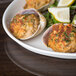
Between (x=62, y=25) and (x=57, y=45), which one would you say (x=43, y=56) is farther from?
(x=62, y=25)

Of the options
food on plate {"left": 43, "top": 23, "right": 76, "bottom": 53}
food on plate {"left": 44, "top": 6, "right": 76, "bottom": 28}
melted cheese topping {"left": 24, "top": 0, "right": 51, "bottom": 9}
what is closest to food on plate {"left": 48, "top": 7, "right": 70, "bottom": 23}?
food on plate {"left": 44, "top": 6, "right": 76, "bottom": 28}

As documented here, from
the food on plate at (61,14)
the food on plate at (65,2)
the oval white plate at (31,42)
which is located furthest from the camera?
the food on plate at (65,2)

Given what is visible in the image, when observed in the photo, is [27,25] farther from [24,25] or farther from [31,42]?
[31,42]

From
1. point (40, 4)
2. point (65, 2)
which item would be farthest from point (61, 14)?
point (40, 4)

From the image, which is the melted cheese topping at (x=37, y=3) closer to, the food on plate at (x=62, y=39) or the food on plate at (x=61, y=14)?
the food on plate at (x=61, y=14)

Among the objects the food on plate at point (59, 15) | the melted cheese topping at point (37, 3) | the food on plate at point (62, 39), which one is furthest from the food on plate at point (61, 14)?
the melted cheese topping at point (37, 3)

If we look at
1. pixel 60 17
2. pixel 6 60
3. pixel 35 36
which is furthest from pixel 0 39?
pixel 60 17

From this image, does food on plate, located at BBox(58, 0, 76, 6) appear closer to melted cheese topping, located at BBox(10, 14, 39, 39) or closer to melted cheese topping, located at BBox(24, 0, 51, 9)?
melted cheese topping, located at BBox(24, 0, 51, 9)
